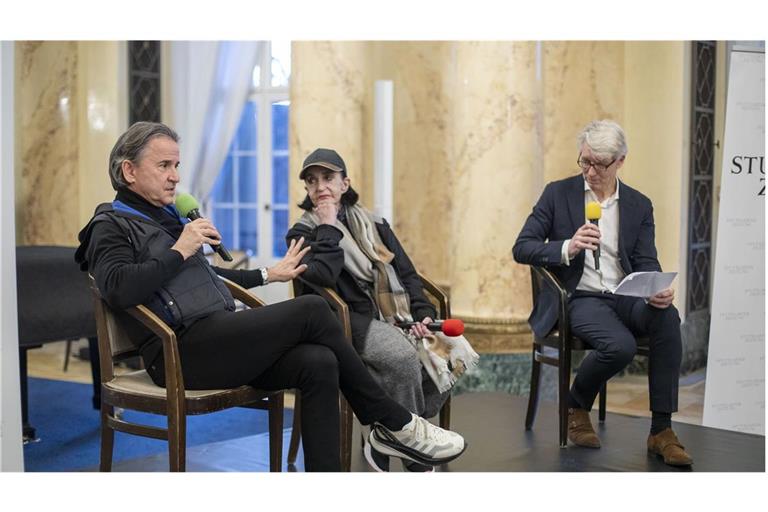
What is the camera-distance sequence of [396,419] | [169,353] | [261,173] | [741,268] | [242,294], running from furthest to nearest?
[261,173]
[741,268]
[242,294]
[396,419]
[169,353]

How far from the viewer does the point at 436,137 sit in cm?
657

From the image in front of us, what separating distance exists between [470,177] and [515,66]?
2.02ft

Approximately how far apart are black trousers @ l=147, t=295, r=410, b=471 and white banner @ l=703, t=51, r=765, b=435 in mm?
1882

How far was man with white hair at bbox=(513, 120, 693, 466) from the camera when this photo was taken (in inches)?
147

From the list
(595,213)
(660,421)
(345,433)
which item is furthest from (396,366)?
(660,421)

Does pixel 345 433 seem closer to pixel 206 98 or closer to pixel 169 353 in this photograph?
pixel 169 353

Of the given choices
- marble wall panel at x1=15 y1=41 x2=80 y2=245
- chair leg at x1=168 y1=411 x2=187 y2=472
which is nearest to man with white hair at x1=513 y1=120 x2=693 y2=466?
chair leg at x1=168 y1=411 x2=187 y2=472

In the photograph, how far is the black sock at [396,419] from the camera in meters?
3.09

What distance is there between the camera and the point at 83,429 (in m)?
4.94

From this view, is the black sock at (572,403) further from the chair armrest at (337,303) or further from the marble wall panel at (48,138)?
the marble wall panel at (48,138)

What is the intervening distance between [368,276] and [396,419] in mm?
723

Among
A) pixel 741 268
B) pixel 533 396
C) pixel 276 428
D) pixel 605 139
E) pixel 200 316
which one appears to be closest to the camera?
pixel 200 316

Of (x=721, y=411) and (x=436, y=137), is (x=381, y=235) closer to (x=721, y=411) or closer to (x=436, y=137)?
(x=721, y=411)
